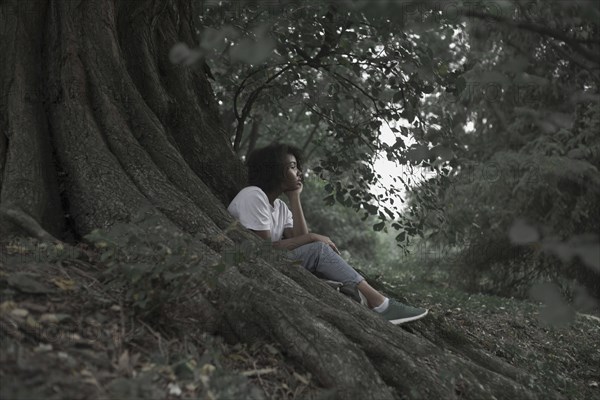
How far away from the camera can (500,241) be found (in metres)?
11.7

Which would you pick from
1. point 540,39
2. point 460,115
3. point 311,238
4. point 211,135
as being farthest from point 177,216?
point 460,115

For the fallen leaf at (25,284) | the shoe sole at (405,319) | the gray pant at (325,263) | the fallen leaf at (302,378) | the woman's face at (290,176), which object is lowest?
the fallen leaf at (302,378)

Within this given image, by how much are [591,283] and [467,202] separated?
255 centimetres

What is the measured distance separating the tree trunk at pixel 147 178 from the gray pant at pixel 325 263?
A: 648 mm

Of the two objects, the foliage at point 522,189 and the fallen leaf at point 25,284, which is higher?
the foliage at point 522,189

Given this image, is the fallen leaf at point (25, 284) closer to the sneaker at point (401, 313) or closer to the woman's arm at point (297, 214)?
the sneaker at point (401, 313)

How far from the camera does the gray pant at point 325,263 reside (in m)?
4.80

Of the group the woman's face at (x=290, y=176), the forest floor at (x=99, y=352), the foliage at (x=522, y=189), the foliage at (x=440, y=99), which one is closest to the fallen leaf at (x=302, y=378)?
the forest floor at (x=99, y=352)

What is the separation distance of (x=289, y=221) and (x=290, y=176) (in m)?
0.49

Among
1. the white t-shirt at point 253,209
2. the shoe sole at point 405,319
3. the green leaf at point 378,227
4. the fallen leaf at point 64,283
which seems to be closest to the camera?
the fallen leaf at point 64,283

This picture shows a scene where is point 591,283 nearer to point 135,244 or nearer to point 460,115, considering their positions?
point 460,115

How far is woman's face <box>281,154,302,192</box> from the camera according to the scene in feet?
17.6

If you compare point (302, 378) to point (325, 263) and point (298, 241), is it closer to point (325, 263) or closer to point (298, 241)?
point (325, 263)

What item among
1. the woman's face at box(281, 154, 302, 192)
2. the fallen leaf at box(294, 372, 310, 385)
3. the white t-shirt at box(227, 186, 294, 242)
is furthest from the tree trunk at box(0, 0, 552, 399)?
the woman's face at box(281, 154, 302, 192)
